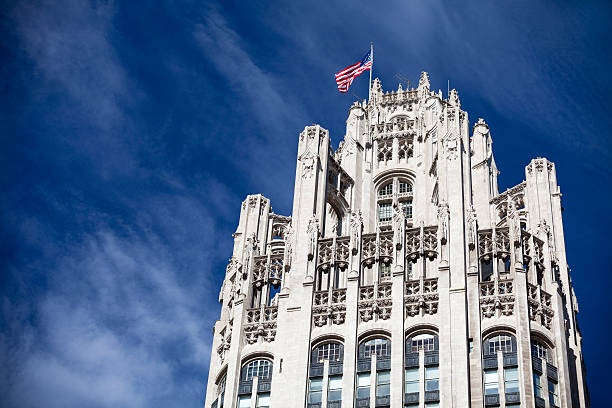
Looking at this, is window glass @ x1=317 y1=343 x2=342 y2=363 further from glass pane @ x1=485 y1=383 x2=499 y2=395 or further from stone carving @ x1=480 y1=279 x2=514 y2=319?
glass pane @ x1=485 y1=383 x2=499 y2=395

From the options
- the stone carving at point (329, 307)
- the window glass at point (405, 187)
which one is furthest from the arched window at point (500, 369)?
the window glass at point (405, 187)

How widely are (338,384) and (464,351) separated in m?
7.89

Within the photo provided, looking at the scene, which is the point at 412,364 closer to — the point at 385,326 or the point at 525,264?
the point at 385,326

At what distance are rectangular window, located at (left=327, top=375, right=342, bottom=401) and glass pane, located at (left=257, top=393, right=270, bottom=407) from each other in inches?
155

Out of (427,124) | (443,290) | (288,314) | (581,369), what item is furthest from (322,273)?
(427,124)

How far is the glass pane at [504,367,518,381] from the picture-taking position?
64625 millimetres

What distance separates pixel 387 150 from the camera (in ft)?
301

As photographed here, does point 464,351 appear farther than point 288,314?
No

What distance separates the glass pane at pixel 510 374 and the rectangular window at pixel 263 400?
14.5m

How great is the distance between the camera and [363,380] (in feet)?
219

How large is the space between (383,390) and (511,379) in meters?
7.56

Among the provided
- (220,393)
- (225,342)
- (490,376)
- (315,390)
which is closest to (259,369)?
(220,393)

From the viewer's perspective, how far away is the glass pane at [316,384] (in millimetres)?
66875

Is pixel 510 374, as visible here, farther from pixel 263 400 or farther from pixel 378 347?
pixel 263 400
